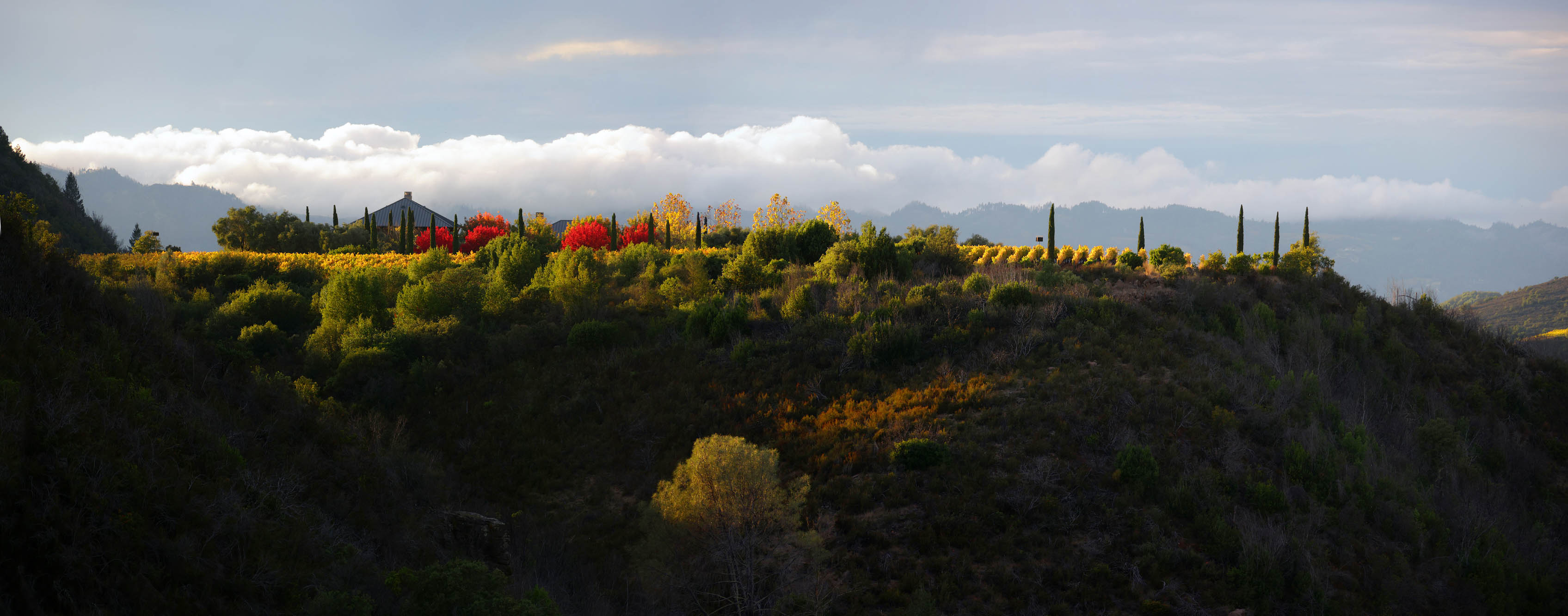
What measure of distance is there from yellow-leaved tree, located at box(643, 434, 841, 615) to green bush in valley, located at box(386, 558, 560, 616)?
430 cm

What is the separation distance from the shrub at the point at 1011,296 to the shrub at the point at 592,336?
1522 cm

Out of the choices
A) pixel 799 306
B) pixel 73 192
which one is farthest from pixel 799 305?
pixel 73 192

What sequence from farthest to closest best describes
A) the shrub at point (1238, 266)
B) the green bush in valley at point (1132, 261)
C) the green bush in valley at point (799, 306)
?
the green bush in valley at point (1132, 261), the shrub at point (1238, 266), the green bush in valley at point (799, 306)

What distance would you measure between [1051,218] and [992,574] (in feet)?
132

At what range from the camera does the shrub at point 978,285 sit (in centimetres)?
3092

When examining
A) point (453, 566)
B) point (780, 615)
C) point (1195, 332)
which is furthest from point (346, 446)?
point (1195, 332)

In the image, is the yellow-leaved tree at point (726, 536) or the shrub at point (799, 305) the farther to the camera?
the shrub at point (799, 305)

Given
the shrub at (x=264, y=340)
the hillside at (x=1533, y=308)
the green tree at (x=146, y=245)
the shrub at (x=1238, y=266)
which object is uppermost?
the green tree at (x=146, y=245)

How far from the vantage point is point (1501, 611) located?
58.0 feet

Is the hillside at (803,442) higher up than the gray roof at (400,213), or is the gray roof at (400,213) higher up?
the gray roof at (400,213)

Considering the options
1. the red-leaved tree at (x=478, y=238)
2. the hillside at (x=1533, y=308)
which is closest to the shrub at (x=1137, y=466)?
the red-leaved tree at (x=478, y=238)

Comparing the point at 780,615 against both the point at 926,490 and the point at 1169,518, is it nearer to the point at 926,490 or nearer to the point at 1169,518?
the point at 926,490

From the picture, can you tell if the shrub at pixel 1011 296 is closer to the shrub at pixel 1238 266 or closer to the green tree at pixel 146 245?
the shrub at pixel 1238 266

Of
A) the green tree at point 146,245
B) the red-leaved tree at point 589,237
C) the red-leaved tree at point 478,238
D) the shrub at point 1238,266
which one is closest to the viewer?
the shrub at point 1238,266
